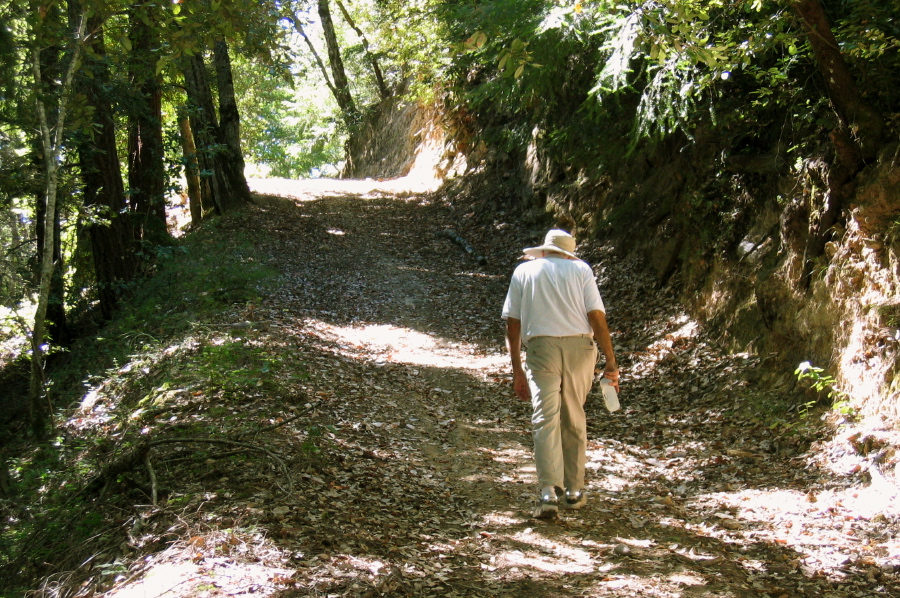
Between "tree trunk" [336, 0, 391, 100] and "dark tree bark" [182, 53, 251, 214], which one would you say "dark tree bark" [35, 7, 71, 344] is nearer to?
"dark tree bark" [182, 53, 251, 214]

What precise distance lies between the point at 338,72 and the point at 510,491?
26656 millimetres

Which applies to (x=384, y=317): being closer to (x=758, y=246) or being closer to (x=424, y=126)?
(x=758, y=246)

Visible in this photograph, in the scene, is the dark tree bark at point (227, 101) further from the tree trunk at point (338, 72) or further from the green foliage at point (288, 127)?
the green foliage at point (288, 127)

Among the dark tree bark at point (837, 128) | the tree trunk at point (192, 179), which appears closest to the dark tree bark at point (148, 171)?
the tree trunk at point (192, 179)

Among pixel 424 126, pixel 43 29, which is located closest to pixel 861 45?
pixel 43 29

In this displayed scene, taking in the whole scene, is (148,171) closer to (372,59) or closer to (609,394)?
(609,394)

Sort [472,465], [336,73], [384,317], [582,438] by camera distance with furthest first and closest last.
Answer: [336,73] < [384,317] < [472,465] < [582,438]

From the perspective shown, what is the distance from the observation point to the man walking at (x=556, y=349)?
4871mm

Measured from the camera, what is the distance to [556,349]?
4.89m

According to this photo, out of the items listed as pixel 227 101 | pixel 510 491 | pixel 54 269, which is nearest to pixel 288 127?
pixel 227 101

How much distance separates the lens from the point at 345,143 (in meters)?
33.8

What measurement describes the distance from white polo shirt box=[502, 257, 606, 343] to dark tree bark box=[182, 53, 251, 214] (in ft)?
40.3

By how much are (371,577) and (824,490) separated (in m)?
3.67

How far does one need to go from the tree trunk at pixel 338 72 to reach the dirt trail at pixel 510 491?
1924 cm
